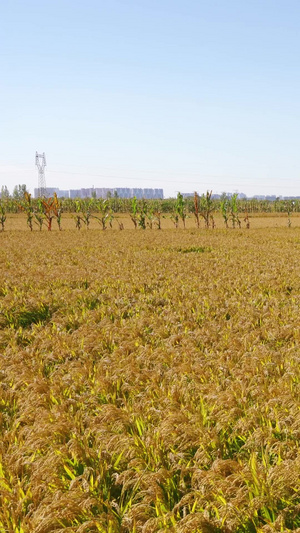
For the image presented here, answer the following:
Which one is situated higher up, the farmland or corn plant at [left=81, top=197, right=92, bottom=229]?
corn plant at [left=81, top=197, right=92, bottom=229]

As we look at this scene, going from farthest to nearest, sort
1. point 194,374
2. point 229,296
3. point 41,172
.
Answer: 1. point 41,172
2. point 229,296
3. point 194,374

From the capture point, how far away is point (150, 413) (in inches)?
164

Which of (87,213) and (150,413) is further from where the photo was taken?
(87,213)

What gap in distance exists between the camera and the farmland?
287 cm

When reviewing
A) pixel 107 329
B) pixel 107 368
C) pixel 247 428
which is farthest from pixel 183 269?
pixel 247 428

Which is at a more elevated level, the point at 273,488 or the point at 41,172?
the point at 41,172

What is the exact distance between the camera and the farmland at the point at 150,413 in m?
2.87

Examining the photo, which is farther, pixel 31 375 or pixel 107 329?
pixel 107 329

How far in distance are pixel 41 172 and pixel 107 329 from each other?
9048cm

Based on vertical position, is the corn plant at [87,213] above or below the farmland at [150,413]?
above

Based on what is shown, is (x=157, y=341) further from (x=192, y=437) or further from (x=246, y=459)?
(x=246, y=459)

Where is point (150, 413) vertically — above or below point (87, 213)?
below

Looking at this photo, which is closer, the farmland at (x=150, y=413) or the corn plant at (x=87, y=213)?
the farmland at (x=150, y=413)

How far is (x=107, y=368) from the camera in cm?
542
